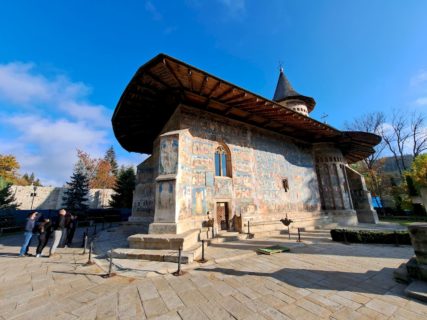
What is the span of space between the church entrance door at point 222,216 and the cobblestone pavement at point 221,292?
4.29 metres

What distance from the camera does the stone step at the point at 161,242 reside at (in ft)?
22.1

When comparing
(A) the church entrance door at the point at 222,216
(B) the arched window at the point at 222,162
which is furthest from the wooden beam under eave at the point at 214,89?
(A) the church entrance door at the point at 222,216

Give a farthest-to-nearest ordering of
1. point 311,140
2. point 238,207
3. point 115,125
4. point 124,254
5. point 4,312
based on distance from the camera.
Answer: point 311,140, point 115,125, point 238,207, point 124,254, point 4,312

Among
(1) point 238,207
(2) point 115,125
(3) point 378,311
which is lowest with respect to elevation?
(3) point 378,311

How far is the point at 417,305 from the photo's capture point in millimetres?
3168

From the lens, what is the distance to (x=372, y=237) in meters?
8.34

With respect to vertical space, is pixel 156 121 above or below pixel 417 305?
above

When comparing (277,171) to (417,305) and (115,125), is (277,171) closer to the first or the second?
(417,305)

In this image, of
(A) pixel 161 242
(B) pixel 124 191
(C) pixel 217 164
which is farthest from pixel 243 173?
(B) pixel 124 191

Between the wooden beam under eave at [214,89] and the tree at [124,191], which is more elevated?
the wooden beam under eave at [214,89]

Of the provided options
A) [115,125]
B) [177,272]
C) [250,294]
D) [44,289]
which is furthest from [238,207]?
[115,125]

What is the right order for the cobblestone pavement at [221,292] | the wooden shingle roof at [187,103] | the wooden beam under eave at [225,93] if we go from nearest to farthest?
the cobblestone pavement at [221,292]
the wooden shingle roof at [187,103]
the wooden beam under eave at [225,93]

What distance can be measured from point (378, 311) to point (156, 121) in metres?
12.1

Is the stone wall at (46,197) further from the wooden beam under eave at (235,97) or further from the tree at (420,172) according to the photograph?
the tree at (420,172)
